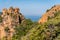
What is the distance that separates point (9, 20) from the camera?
57.4 meters

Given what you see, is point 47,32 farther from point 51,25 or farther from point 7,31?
point 7,31

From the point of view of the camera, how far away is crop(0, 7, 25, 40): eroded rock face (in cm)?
5522

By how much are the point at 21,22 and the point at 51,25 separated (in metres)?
24.5

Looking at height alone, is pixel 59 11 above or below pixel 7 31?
above

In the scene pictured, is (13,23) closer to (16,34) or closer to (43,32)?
(16,34)

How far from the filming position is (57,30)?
33562 millimetres

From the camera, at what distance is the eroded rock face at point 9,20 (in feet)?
181

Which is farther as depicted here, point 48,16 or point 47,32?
point 48,16

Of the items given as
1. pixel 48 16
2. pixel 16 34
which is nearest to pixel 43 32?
pixel 48 16

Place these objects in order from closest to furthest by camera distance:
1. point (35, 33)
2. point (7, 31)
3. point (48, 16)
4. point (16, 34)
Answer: point (35, 33) < point (48, 16) < point (16, 34) < point (7, 31)

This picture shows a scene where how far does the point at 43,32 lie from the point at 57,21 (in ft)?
5.90

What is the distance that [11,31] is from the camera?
2126 inches


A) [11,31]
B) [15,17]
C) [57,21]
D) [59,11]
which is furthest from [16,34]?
[57,21]

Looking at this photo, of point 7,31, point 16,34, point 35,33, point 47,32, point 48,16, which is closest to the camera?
point 47,32
